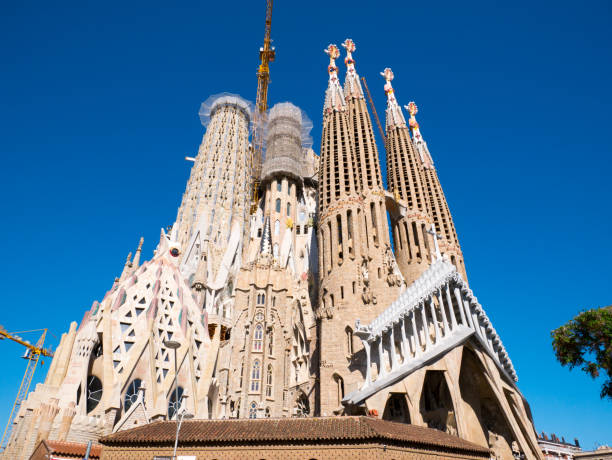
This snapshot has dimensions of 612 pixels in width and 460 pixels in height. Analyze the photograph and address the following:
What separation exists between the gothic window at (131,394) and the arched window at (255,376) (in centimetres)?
1030

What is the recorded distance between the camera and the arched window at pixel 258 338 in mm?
37694

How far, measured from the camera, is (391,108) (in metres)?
58.6

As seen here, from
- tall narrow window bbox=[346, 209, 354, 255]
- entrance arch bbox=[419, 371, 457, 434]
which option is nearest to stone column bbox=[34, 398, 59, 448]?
entrance arch bbox=[419, 371, 457, 434]

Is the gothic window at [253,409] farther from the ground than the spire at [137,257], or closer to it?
closer to it

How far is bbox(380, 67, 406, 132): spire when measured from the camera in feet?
184

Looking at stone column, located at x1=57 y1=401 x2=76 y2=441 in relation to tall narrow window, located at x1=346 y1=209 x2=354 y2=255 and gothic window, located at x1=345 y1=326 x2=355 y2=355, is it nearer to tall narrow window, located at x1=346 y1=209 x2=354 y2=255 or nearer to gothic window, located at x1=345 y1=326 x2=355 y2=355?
gothic window, located at x1=345 y1=326 x2=355 y2=355

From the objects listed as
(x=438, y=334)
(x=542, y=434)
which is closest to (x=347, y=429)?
(x=438, y=334)

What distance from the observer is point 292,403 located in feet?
116

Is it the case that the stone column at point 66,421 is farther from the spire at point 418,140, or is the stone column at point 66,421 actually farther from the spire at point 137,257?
the spire at point 418,140

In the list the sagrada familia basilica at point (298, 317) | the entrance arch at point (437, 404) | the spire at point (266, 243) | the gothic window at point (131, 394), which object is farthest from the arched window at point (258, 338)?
the entrance arch at point (437, 404)

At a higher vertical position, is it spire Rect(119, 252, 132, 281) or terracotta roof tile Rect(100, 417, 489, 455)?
spire Rect(119, 252, 132, 281)

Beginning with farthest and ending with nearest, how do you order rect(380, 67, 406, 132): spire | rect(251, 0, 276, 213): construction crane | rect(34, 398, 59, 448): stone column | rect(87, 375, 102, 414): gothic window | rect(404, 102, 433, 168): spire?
rect(251, 0, 276, 213): construction crane, rect(380, 67, 406, 132): spire, rect(404, 102, 433, 168): spire, rect(87, 375, 102, 414): gothic window, rect(34, 398, 59, 448): stone column

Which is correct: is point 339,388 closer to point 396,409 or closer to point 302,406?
point 396,409

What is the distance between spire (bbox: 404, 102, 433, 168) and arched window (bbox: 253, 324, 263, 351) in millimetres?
29744
